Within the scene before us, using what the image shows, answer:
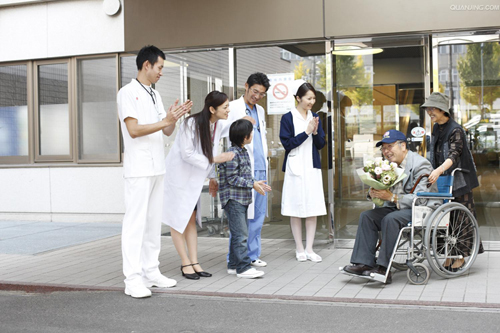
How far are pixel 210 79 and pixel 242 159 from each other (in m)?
2.94

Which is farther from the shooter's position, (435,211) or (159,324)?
(435,211)

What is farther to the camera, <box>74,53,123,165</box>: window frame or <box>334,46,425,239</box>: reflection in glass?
<box>74,53,123,165</box>: window frame

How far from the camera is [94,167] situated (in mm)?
11016

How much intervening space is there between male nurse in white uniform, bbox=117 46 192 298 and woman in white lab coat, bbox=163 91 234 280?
1.23 ft

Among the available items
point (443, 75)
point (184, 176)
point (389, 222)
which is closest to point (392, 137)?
point (389, 222)

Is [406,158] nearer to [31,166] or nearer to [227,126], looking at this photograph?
[227,126]

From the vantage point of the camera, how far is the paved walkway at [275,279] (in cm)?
535

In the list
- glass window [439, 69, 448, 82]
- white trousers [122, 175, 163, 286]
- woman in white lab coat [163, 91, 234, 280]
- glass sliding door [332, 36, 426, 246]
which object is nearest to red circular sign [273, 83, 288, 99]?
glass sliding door [332, 36, 426, 246]

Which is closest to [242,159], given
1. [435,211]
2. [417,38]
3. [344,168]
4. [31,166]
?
[435,211]

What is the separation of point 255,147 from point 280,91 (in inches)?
69.7

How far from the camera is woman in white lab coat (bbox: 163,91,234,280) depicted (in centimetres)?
615

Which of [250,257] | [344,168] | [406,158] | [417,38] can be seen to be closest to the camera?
[406,158]

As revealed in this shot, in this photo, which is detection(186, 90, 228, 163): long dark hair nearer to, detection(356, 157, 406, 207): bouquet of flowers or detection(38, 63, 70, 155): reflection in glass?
detection(356, 157, 406, 207): bouquet of flowers

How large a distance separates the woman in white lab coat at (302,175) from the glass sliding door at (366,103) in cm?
97
